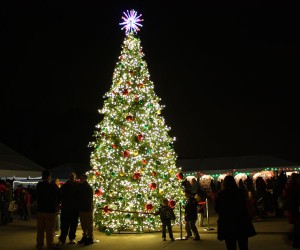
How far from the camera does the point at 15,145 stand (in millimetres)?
54250

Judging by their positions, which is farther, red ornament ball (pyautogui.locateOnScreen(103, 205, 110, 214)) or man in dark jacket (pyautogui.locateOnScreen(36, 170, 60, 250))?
red ornament ball (pyautogui.locateOnScreen(103, 205, 110, 214))

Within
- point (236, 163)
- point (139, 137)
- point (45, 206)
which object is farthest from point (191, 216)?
point (236, 163)

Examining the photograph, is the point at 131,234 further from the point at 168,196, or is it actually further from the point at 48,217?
the point at 48,217

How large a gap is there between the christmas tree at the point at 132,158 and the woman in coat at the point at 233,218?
6767 mm

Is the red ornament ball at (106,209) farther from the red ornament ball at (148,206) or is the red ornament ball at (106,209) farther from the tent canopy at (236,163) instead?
the tent canopy at (236,163)

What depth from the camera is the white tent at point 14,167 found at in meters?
21.8

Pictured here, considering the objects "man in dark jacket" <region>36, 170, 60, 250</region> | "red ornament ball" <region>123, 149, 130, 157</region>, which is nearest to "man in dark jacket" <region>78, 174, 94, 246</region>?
"man in dark jacket" <region>36, 170, 60, 250</region>

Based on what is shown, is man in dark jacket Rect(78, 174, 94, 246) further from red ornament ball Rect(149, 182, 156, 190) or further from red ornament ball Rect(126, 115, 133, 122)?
red ornament ball Rect(126, 115, 133, 122)

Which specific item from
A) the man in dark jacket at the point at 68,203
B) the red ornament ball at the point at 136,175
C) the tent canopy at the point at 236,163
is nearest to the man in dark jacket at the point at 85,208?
the man in dark jacket at the point at 68,203

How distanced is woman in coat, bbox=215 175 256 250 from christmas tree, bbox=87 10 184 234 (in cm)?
677

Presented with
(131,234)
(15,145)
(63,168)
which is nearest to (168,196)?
(131,234)

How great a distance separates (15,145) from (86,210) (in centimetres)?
4522

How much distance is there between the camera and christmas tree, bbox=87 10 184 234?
14148 millimetres

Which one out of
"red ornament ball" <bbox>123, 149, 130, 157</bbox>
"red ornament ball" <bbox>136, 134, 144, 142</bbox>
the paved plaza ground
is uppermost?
"red ornament ball" <bbox>136, 134, 144, 142</bbox>
